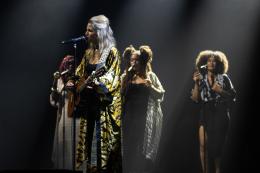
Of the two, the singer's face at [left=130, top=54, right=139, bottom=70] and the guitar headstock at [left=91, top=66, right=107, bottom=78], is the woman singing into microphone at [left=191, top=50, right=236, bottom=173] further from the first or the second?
the guitar headstock at [left=91, top=66, right=107, bottom=78]

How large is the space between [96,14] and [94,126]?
2316 millimetres

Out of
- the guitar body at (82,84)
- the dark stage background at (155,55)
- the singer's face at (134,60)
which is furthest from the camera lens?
the singer's face at (134,60)

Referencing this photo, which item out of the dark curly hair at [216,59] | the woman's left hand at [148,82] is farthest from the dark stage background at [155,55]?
the woman's left hand at [148,82]

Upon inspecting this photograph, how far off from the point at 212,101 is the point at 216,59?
2.26 feet

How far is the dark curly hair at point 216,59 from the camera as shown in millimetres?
7531

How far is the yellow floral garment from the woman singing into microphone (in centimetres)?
156

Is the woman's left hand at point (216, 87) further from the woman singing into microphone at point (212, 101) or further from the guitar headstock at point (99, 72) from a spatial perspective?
the guitar headstock at point (99, 72)

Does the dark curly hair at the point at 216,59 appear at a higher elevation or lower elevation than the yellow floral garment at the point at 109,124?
higher

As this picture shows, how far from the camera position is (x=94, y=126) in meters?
6.54

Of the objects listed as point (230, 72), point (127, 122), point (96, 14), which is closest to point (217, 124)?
point (230, 72)

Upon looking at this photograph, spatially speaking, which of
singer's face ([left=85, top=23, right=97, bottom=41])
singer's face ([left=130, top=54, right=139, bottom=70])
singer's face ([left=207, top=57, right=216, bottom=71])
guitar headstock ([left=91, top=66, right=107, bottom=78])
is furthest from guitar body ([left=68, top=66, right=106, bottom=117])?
singer's face ([left=207, top=57, right=216, bottom=71])

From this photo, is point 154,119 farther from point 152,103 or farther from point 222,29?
point 222,29

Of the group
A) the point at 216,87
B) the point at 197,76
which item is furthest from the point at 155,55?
the point at 216,87

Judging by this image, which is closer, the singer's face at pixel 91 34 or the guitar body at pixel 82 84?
the guitar body at pixel 82 84
